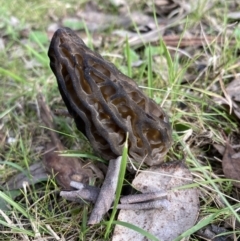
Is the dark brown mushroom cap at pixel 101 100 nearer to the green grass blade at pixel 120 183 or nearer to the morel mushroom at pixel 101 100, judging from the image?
the morel mushroom at pixel 101 100

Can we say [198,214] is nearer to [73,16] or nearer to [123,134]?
[123,134]

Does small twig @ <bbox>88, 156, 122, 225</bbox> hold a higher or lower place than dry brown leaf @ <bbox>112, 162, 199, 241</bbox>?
higher

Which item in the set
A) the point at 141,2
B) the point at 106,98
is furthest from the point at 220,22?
the point at 106,98

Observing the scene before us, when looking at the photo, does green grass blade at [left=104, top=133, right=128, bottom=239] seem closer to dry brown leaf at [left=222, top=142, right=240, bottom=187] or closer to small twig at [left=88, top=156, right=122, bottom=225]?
small twig at [left=88, top=156, right=122, bottom=225]

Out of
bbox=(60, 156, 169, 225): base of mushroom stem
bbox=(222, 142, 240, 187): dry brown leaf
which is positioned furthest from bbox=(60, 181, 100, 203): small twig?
bbox=(222, 142, 240, 187): dry brown leaf

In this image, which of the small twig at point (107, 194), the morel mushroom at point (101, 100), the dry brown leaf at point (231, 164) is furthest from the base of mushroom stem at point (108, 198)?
the dry brown leaf at point (231, 164)

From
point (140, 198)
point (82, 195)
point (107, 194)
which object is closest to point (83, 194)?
point (82, 195)
